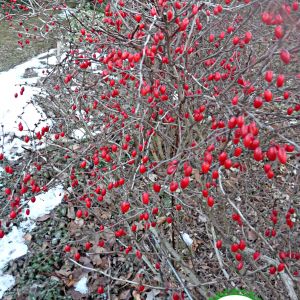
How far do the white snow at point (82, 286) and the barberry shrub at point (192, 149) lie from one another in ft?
0.66

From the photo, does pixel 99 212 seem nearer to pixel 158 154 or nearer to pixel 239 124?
pixel 158 154

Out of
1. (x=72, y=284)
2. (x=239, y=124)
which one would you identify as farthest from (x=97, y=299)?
(x=239, y=124)

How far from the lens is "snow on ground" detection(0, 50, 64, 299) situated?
313cm

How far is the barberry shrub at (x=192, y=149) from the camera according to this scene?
1769 millimetres

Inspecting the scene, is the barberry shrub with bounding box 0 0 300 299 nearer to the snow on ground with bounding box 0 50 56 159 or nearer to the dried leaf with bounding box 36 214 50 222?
the dried leaf with bounding box 36 214 50 222

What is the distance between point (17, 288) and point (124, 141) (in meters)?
1.42

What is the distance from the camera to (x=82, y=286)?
294 cm

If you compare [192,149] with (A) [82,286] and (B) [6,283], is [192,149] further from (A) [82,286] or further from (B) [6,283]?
(B) [6,283]

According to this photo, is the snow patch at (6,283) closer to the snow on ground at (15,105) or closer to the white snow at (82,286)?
the white snow at (82,286)

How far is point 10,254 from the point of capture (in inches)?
123

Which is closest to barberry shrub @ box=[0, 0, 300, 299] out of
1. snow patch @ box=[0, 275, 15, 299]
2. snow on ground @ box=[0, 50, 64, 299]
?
snow on ground @ box=[0, 50, 64, 299]

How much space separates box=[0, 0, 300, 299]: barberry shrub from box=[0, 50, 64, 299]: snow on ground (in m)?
0.32

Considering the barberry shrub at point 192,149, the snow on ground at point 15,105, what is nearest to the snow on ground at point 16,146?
the snow on ground at point 15,105

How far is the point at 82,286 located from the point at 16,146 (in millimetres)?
2228
